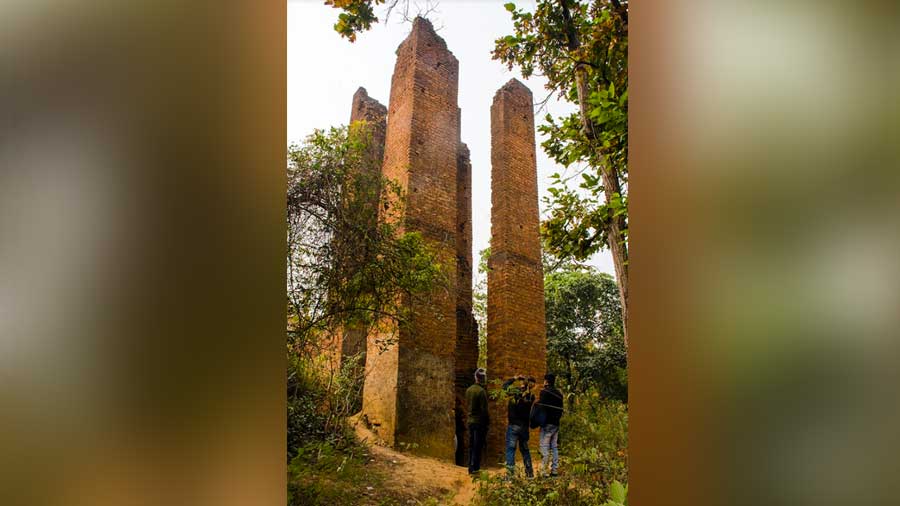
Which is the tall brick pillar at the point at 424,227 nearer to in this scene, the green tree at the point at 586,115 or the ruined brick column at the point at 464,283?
the ruined brick column at the point at 464,283

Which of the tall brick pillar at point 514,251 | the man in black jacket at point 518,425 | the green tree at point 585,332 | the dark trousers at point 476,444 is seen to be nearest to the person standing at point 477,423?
the dark trousers at point 476,444

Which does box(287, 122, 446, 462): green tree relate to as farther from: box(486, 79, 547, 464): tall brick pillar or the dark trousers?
box(486, 79, 547, 464): tall brick pillar

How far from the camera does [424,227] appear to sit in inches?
232

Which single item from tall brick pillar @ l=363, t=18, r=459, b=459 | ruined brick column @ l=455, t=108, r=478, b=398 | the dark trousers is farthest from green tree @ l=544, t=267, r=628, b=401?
tall brick pillar @ l=363, t=18, r=459, b=459

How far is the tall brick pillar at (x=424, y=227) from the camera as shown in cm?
542

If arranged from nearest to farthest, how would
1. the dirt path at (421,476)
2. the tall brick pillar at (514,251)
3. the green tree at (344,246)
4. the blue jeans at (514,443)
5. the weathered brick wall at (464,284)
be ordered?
the dirt path at (421,476) < the green tree at (344,246) < the blue jeans at (514,443) < the tall brick pillar at (514,251) < the weathered brick wall at (464,284)

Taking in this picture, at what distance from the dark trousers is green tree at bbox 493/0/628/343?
6.31ft

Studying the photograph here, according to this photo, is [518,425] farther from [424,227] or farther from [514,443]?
[424,227]

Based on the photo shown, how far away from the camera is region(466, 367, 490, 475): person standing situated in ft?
17.9

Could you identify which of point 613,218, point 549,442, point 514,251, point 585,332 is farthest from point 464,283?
point 613,218

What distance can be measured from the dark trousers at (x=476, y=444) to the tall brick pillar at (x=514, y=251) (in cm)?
80

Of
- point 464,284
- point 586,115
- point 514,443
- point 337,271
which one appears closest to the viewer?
point 586,115

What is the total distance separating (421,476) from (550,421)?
1.33 m
